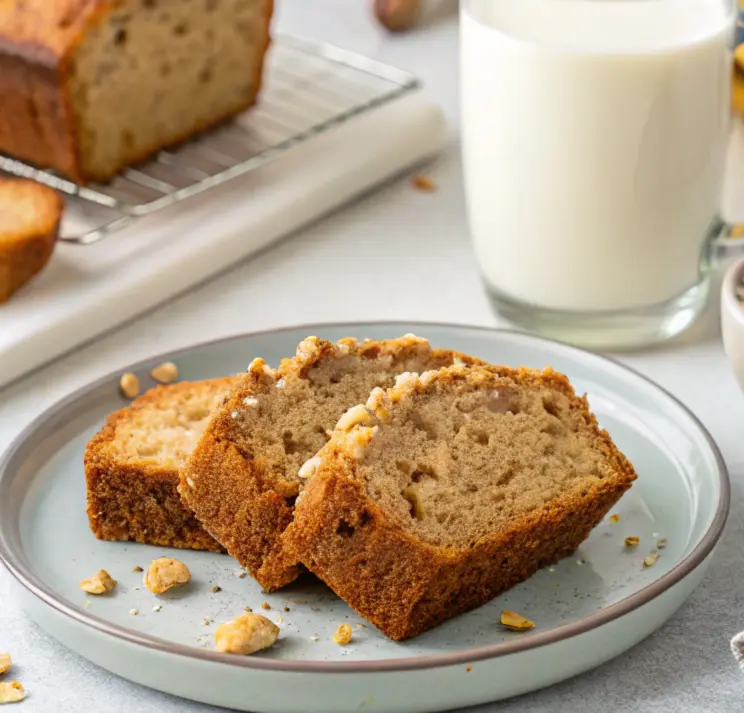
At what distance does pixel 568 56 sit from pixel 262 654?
1.09m

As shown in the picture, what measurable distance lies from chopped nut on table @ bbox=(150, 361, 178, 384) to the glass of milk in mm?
649

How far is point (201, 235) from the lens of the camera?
2.55m

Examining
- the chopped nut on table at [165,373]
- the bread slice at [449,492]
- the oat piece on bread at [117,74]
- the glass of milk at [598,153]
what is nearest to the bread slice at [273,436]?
the bread slice at [449,492]

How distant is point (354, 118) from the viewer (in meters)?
3.03

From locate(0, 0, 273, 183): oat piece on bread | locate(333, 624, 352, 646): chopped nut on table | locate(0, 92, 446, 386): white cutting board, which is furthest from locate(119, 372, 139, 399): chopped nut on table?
locate(0, 0, 273, 183): oat piece on bread

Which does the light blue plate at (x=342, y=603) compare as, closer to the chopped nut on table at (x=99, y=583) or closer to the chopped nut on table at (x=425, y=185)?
the chopped nut on table at (x=99, y=583)

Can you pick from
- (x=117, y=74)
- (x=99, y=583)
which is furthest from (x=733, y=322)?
(x=117, y=74)

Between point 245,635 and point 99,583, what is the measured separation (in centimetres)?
24

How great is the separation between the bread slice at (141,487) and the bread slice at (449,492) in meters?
0.22

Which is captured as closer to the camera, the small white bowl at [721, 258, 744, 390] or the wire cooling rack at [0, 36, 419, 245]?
the small white bowl at [721, 258, 744, 390]

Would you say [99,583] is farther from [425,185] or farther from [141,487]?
[425,185]

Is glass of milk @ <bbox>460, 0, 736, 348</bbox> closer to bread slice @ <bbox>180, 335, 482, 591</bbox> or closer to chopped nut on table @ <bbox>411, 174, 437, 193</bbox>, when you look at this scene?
bread slice @ <bbox>180, 335, 482, 591</bbox>

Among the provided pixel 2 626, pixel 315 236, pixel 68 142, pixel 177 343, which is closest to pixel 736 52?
pixel 315 236

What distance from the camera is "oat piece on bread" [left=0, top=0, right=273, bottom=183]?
2.55 m
